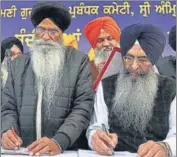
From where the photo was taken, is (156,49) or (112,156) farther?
(156,49)

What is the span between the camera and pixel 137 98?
1783 mm

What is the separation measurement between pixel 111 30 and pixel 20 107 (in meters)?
0.68

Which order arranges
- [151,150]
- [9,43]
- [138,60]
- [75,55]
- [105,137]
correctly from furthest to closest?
1. [9,43]
2. [75,55]
3. [138,60]
4. [105,137]
5. [151,150]

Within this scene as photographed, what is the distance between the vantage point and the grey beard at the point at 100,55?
6.30 feet

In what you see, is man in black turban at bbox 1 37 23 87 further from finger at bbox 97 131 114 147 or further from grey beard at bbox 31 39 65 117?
finger at bbox 97 131 114 147

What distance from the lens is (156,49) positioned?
1729 mm

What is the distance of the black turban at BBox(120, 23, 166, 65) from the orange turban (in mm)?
149

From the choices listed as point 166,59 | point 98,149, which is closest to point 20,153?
point 98,149

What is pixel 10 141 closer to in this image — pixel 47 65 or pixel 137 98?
pixel 47 65

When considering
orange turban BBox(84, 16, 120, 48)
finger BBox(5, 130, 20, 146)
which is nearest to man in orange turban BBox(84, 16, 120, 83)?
orange turban BBox(84, 16, 120, 48)

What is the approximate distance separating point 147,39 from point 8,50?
801 mm

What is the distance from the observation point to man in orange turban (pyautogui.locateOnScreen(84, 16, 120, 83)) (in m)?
1.92

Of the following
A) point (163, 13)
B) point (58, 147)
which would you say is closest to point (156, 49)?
point (163, 13)

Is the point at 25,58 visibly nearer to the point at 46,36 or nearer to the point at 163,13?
the point at 46,36
